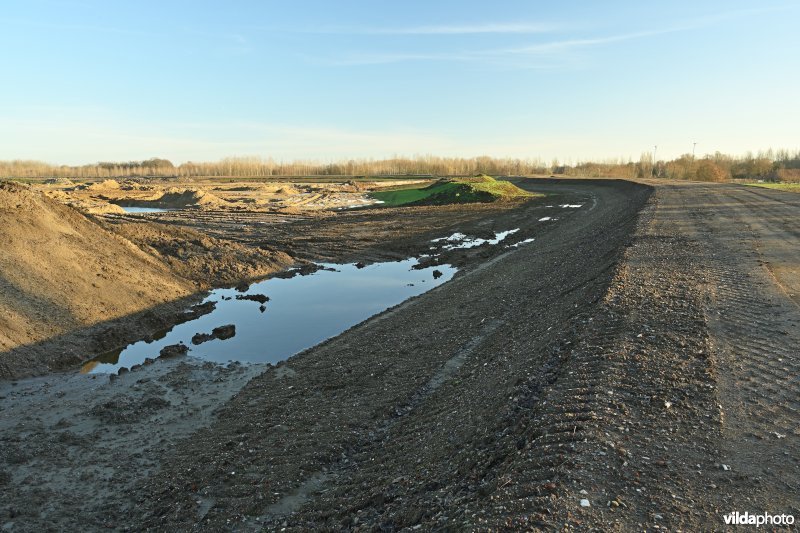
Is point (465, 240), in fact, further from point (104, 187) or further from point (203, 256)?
point (104, 187)

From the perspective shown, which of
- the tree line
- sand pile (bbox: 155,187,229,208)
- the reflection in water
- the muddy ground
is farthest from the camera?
the tree line

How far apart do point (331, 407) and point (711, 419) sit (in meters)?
5.61

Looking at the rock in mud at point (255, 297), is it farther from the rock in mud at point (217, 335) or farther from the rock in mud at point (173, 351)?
the rock in mud at point (173, 351)

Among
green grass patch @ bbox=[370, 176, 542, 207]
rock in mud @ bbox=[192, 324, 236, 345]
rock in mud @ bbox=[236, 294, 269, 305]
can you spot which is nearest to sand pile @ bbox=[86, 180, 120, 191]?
green grass patch @ bbox=[370, 176, 542, 207]

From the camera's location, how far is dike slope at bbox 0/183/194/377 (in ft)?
37.9

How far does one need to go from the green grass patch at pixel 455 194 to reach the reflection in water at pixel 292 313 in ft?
94.8

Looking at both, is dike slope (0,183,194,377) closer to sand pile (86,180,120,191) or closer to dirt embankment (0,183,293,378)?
dirt embankment (0,183,293,378)

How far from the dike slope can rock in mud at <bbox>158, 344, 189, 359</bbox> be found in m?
1.85

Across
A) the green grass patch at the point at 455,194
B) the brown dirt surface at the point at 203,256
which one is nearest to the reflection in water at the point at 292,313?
the brown dirt surface at the point at 203,256

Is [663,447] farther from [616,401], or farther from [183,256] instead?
[183,256]

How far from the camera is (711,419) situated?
19.7 ft

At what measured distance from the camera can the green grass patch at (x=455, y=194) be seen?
5069cm

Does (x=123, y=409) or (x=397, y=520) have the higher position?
(x=397, y=520)

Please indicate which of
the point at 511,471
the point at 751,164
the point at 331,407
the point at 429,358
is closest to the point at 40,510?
the point at 331,407
